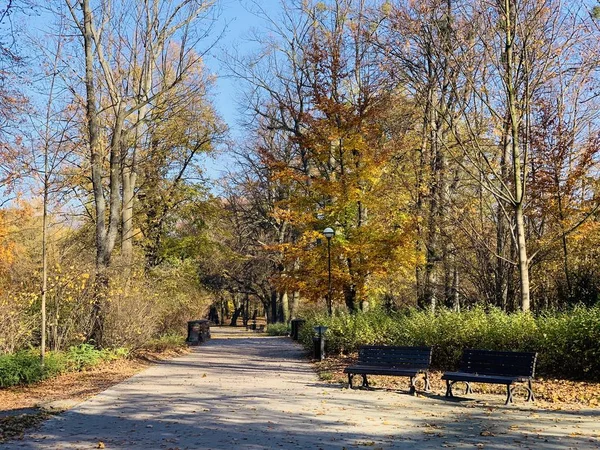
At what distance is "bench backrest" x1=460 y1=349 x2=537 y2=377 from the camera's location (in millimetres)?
9883

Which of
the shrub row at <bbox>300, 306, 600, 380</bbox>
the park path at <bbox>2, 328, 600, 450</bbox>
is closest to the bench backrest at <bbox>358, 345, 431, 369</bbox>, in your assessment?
the park path at <bbox>2, 328, 600, 450</bbox>

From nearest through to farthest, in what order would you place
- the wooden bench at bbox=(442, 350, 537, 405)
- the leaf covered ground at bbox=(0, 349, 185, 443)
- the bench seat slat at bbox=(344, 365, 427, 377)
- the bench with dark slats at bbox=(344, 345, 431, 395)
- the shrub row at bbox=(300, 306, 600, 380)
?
the leaf covered ground at bbox=(0, 349, 185, 443) < the wooden bench at bbox=(442, 350, 537, 405) < the bench seat slat at bbox=(344, 365, 427, 377) < the bench with dark slats at bbox=(344, 345, 431, 395) < the shrub row at bbox=(300, 306, 600, 380)

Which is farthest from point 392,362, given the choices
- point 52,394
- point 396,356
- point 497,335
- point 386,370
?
point 52,394

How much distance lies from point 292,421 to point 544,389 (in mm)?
5226

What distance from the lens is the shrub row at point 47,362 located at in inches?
458

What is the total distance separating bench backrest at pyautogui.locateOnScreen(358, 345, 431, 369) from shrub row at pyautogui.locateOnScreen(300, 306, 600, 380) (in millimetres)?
2620

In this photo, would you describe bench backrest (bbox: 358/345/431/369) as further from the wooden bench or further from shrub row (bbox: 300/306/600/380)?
shrub row (bbox: 300/306/600/380)

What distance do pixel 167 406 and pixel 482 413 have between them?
4.85 m

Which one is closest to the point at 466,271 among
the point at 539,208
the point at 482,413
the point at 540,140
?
the point at 539,208

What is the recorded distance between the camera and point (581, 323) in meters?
11.9

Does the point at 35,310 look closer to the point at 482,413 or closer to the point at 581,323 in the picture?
the point at 482,413

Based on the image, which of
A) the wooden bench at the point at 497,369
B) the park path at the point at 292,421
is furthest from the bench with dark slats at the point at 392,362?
the wooden bench at the point at 497,369

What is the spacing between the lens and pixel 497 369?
10203mm

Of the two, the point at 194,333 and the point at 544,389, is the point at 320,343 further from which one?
the point at 194,333
